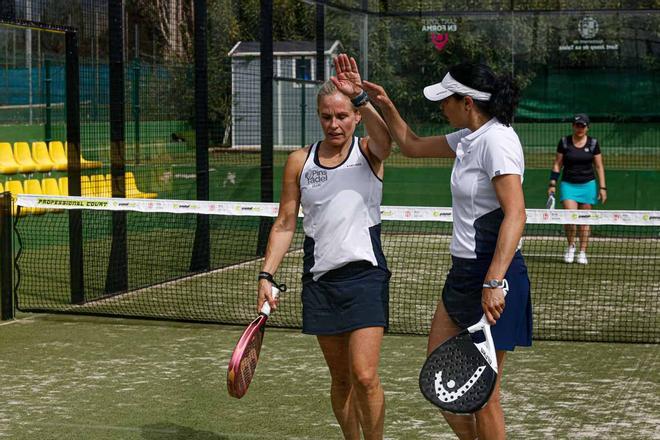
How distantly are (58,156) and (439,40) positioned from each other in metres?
6.36

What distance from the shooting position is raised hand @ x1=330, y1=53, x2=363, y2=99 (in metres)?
5.33

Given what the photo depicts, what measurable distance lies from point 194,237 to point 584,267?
4.76 metres

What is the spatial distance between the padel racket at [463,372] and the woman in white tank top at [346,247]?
1.56 ft

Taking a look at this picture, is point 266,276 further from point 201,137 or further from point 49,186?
point 49,186

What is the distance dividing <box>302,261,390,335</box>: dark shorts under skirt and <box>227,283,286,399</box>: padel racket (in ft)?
0.67

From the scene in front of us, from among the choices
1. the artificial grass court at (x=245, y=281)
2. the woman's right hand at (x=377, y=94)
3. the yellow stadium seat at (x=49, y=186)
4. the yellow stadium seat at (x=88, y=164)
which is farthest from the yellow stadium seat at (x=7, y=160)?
the woman's right hand at (x=377, y=94)

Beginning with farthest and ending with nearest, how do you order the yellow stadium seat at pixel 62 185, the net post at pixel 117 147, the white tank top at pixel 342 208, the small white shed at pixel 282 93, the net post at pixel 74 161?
the yellow stadium seat at pixel 62 185 < the small white shed at pixel 282 93 < the net post at pixel 117 147 < the net post at pixel 74 161 < the white tank top at pixel 342 208

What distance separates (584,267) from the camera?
46.3ft

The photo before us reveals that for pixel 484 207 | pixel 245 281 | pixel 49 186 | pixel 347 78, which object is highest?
pixel 347 78

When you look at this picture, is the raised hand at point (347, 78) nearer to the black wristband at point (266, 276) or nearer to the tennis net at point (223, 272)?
the black wristband at point (266, 276)

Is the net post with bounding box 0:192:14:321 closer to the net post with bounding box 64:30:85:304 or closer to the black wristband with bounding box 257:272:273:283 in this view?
the net post with bounding box 64:30:85:304

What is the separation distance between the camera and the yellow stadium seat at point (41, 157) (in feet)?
59.0

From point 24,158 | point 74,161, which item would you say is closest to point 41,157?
point 24,158

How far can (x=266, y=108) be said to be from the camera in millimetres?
14500
